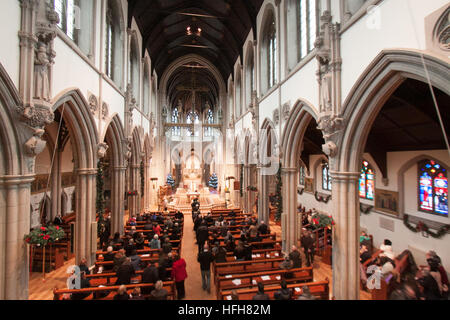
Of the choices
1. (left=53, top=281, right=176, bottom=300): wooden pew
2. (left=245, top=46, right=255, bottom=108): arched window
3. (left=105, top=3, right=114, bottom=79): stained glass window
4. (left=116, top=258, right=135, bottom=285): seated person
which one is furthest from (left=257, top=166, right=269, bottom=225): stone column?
(left=105, top=3, right=114, bottom=79): stained glass window

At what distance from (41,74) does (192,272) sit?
288 inches

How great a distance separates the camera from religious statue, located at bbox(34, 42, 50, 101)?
17.7 feet

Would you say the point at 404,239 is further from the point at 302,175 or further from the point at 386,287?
the point at 302,175

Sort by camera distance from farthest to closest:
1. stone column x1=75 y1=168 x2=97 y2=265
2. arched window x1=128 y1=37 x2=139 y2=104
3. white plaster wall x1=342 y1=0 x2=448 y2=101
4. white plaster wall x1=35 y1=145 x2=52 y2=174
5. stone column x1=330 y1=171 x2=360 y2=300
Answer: arched window x1=128 y1=37 x2=139 y2=104 < white plaster wall x1=35 y1=145 x2=52 y2=174 < stone column x1=75 y1=168 x2=97 y2=265 < stone column x1=330 y1=171 x2=360 y2=300 < white plaster wall x1=342 y1=0 x2=448 y2=101

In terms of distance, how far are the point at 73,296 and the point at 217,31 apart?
19.7 m

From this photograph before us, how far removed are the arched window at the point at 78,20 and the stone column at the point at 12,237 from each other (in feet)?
17.1

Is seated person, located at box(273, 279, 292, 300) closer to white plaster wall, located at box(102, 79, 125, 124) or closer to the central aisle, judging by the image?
the central aisle

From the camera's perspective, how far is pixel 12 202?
505 cm

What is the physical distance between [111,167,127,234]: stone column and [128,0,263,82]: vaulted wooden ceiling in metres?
8.06

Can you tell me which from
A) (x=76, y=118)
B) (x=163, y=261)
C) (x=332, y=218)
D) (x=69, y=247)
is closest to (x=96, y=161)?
(x=76, y=118)

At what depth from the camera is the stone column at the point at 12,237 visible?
493 cm

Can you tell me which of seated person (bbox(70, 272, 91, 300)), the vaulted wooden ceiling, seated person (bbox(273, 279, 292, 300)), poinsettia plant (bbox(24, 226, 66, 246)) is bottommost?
seated person (bbox(70, 272, 91, 300))

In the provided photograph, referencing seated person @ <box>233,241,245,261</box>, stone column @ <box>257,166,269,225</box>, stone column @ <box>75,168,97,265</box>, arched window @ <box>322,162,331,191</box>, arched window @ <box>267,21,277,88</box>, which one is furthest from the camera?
arched window @ <box>322,162,331,191</box>
